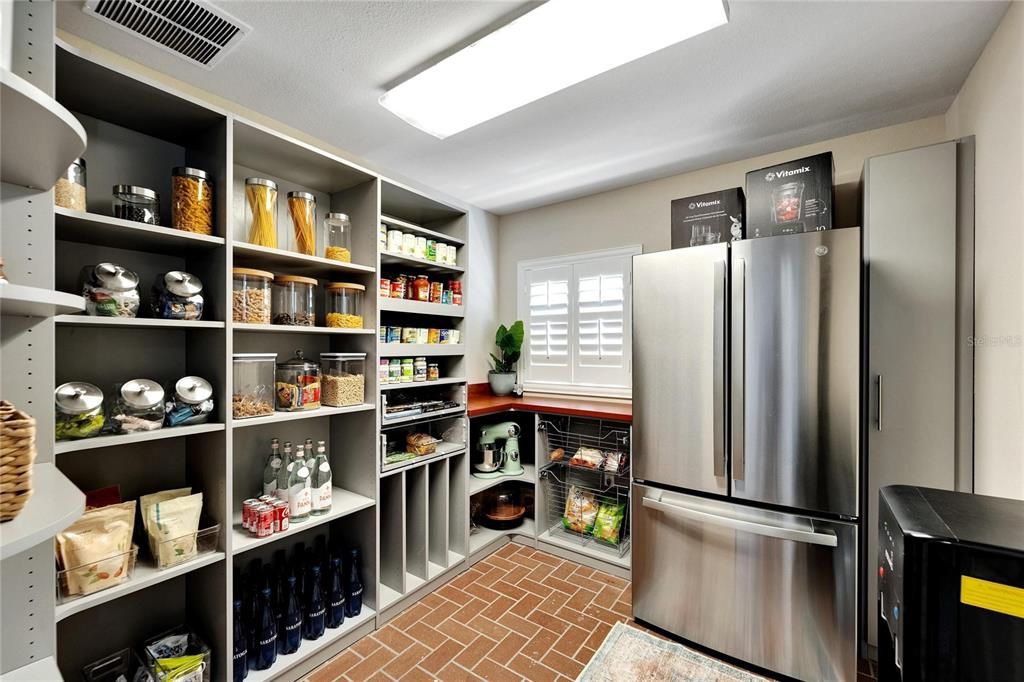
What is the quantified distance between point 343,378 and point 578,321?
1910 millimetres

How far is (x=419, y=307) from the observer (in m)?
2.49

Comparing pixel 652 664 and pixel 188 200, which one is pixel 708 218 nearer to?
pixel 652 664

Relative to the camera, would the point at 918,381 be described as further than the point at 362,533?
No

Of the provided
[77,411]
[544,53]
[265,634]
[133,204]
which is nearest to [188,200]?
[133,204]

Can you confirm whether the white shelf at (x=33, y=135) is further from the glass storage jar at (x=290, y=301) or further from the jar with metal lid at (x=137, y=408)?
the glass storage jar at (x=290, y=301)

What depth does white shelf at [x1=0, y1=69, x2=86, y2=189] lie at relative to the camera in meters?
0.65

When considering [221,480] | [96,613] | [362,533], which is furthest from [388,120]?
[96,613]

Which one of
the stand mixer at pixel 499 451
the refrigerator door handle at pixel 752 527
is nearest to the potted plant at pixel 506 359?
the stand mixer at pixel 499 451

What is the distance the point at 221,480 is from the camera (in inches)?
65.3

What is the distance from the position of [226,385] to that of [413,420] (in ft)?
3.21

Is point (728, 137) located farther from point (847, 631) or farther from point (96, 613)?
point (96, 613)

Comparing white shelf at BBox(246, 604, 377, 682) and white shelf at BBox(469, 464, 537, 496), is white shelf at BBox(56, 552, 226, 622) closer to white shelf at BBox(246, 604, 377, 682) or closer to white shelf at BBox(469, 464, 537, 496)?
white shelf at BBox(246, 604, 377, 682)

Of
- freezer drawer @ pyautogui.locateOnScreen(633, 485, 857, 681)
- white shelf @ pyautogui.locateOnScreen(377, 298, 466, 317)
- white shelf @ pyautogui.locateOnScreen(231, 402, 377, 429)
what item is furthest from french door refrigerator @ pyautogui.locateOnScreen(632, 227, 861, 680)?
white shelf @ pyautogui.locateOnScreen(231, 402, 377, 429)

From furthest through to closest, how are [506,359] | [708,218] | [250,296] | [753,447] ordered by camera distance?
[506,359] → [708,218] → [753,447] → [250,296]
